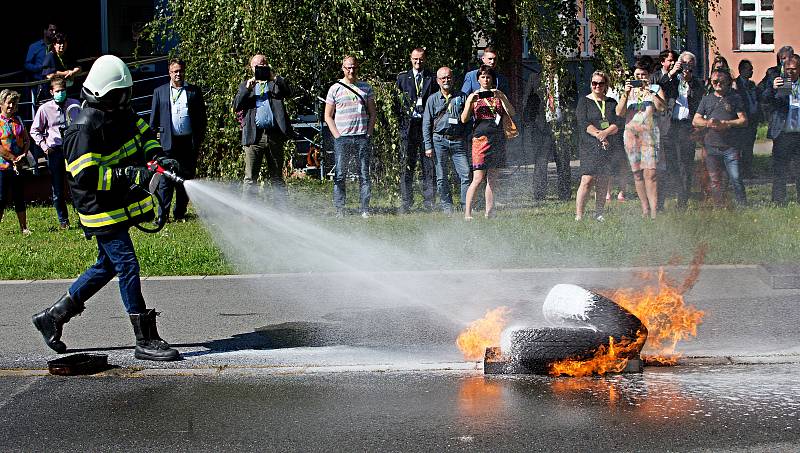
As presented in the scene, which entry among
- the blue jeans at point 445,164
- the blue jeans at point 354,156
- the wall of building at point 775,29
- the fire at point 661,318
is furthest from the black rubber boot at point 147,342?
the wall of building at point 775,29

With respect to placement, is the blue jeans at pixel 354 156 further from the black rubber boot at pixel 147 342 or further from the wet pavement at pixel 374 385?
the black rubber boot at pixel 147 342

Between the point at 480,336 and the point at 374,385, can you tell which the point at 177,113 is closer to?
the point at 480,336

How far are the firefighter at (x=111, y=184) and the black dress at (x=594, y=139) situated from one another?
23.7 ft

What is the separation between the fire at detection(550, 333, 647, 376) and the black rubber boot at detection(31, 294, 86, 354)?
3116 mm

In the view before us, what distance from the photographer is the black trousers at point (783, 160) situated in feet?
49.6

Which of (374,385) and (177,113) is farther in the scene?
(177,113)

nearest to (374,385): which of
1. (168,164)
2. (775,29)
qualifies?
(168,164)

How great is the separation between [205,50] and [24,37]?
31.0ft

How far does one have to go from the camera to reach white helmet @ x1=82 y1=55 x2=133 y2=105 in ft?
23.5

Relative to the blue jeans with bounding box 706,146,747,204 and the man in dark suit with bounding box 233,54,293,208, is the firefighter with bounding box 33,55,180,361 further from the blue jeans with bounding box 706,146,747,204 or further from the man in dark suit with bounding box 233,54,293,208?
the blue jeans with bounding box 706,146,747,204

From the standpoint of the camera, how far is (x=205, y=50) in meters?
15.7

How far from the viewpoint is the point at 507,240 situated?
40.6 feet

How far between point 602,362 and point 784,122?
9.41 m

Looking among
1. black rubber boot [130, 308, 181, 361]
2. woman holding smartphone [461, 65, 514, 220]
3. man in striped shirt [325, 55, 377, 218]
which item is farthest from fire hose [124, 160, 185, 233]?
man in striped shirt [325, 55, 377, 218]
